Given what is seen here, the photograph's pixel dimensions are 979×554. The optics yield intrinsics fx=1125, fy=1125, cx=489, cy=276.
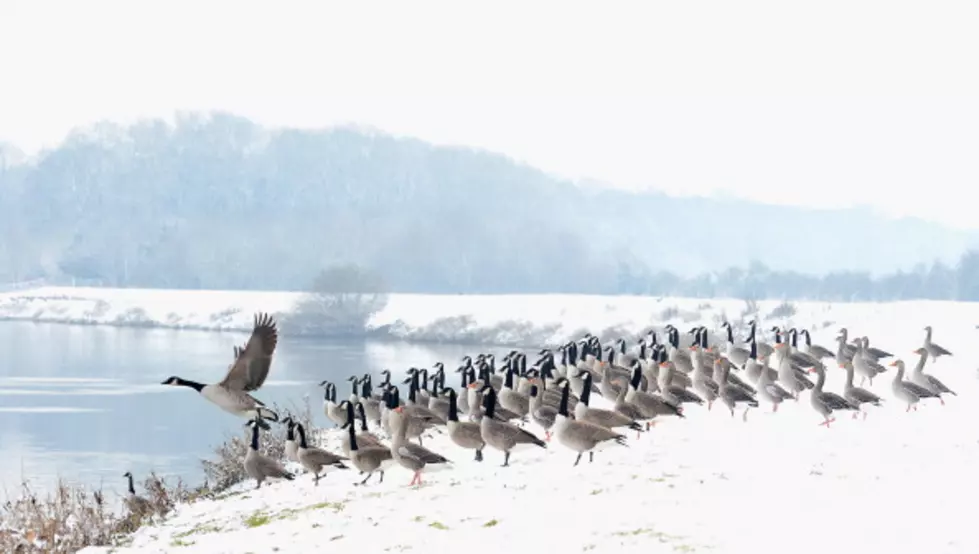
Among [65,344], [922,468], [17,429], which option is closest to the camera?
[922,468]

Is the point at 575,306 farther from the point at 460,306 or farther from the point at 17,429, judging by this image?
the point at 17,429

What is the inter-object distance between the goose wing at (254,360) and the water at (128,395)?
8506 millimetres

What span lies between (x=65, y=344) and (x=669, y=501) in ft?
255

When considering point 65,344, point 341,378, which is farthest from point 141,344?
point 341,378

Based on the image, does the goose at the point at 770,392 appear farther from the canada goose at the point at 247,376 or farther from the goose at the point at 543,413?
the canada goose at the point at 247,376

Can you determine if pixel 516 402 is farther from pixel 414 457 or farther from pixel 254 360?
pixel 254 360

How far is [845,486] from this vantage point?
43.9 ft

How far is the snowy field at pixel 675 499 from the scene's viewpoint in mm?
11336

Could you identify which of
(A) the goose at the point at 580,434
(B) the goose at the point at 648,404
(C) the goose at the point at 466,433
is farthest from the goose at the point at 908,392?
(C) the goose at the point at 466,433

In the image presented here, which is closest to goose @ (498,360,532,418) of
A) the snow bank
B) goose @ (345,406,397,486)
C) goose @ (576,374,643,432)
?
goose @ (576,374,643,432)

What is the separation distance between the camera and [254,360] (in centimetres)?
1664

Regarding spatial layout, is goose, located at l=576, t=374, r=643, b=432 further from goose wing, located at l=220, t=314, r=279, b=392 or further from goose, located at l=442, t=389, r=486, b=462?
goose wing, located at l=220, t=314, r=279, b=392

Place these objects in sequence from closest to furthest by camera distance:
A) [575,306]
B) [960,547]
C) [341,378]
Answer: [960,547], [341,378], [575,306]

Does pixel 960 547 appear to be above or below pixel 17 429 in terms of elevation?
above
